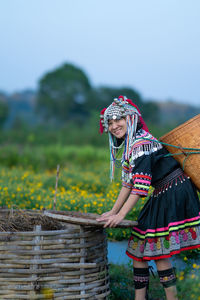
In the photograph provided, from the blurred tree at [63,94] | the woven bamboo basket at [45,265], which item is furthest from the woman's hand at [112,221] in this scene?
the blurred tree at [63,94]

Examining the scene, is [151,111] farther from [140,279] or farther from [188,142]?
[140,279]

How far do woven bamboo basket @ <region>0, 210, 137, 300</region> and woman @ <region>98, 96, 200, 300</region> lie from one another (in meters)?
0.29

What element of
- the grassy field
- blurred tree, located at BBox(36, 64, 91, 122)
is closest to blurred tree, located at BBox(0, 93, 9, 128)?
blurred tree, located at BBox(36, 64, 91, 122)

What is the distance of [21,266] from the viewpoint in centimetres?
261

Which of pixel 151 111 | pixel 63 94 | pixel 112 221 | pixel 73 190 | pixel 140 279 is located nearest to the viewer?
pixel 112 221

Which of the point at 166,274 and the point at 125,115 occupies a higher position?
the point at 125,115

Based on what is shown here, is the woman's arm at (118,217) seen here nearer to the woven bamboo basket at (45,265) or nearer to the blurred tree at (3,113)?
the woven bamboo basket at (45,265)

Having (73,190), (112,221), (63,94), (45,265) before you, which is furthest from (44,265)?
(63,94)

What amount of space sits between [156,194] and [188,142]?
417 millimetres

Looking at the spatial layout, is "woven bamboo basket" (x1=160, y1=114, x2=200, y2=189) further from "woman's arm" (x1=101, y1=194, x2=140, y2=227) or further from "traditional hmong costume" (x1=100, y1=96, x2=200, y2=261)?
"woman's arm" (x1=101, y1=194, x2=140, y2=227)

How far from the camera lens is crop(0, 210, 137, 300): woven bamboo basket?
102 inches

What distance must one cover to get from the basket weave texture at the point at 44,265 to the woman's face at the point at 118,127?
71cm

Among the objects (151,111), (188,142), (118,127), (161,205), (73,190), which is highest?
(151,111)

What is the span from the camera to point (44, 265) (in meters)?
2.61
